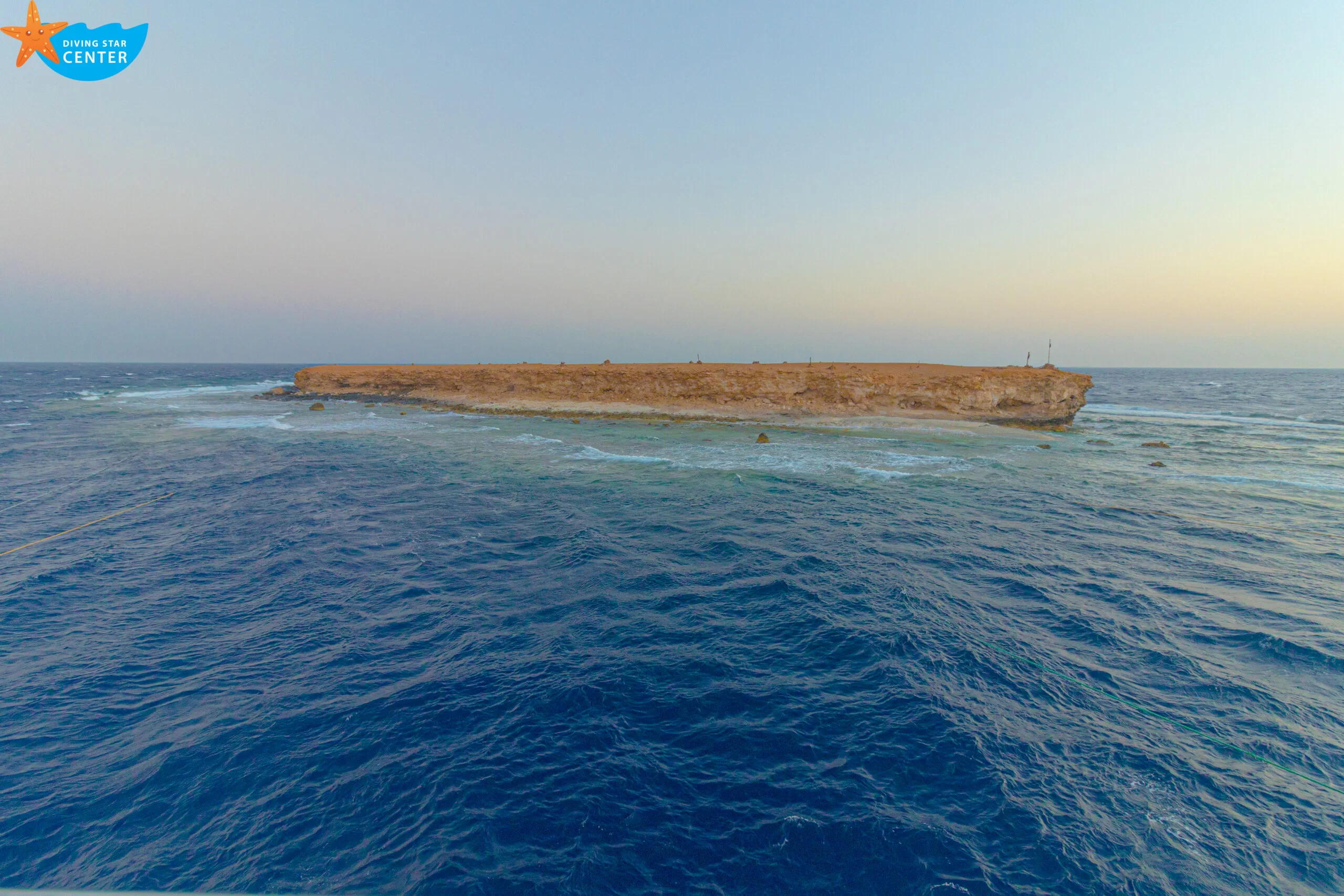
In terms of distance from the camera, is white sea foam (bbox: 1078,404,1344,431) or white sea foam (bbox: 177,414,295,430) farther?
white sea foam (bbox: 1078,404,1344,431)

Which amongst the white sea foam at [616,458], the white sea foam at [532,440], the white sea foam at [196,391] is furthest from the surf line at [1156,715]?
the white sea foam at [196,391]

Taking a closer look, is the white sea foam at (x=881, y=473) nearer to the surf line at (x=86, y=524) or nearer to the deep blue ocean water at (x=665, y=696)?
the deep blue ocean water at (x=665, y=696)

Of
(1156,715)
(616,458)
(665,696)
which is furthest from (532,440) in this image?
(1156,715)

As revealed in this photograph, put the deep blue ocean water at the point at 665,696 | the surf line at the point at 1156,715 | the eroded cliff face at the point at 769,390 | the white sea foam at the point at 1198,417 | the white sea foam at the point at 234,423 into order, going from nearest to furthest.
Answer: the deep blue ocean water at the point at 665,696, the surf line at the point at 1156,715, the white sea foam at the point at 234,423, the eroded cliff face at the point at 769,390, the white sea foam at the point at 1198,417

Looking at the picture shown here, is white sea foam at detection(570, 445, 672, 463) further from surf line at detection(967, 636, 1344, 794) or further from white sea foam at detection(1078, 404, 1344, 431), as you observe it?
white sea foam at detection(1078, 404, 1344, 431)

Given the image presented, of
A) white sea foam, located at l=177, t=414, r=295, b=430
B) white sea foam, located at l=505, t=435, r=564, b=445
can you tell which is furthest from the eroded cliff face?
white sea foam, located at l=177, t=414, r=295, b=430

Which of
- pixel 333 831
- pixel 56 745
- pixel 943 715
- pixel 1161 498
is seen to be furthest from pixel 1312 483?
pixel 56 745
